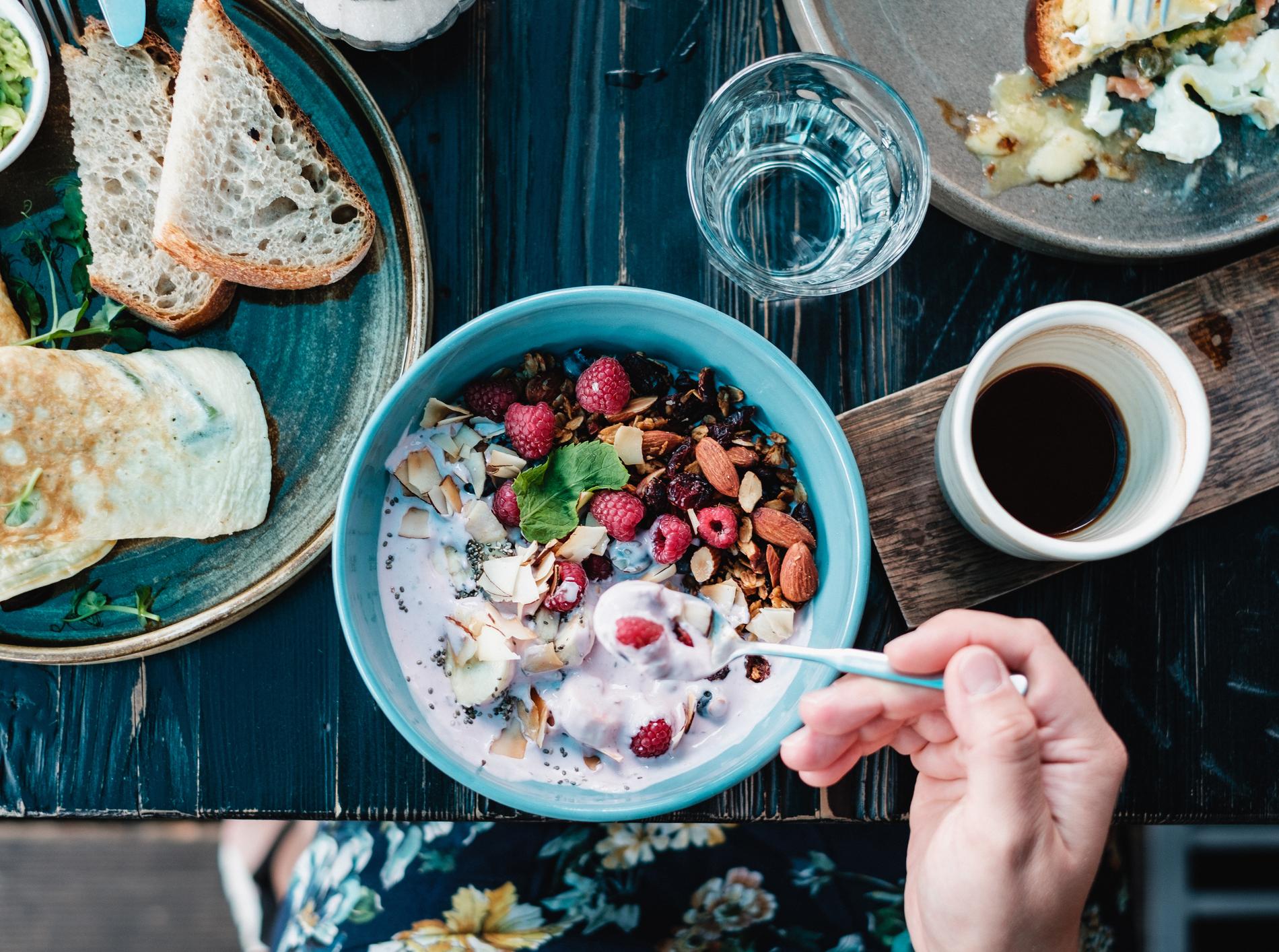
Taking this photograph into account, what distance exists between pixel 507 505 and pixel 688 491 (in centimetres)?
20

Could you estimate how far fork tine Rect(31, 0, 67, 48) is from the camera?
113 cm

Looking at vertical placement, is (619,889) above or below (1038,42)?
below

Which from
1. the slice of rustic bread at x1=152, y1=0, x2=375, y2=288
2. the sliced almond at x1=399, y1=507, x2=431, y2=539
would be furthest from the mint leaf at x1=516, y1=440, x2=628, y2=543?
the slice of rustic bread at x1=152, y1=0, x2=375, y2=288

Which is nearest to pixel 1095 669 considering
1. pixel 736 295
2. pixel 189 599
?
pixel 736 295

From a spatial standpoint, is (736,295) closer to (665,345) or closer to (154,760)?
(665,345)

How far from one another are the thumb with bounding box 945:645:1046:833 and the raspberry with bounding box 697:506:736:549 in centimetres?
27

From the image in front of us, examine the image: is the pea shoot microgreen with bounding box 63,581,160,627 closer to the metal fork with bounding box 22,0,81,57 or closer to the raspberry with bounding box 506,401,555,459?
the raspberry with bounding box 506,401,555,459

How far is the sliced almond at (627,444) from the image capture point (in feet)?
3.50

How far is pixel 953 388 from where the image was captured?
1164 mm

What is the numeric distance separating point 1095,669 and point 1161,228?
54cm

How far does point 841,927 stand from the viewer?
145 cm

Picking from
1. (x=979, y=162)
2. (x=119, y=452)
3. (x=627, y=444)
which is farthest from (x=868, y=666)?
(x=119, y=452)

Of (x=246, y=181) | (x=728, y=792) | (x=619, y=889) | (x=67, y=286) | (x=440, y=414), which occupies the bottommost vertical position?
(x=619, y=889)

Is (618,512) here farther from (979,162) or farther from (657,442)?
(979,162)
